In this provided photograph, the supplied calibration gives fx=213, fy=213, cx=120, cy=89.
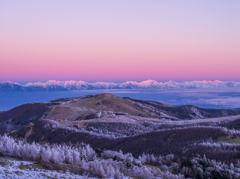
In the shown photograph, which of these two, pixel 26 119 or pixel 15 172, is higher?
pixel 15 172

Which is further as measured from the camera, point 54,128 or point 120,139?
point 54,128

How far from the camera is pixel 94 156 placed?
10766 mm

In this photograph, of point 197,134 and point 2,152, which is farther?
point 197,134

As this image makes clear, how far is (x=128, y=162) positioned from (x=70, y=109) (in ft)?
176

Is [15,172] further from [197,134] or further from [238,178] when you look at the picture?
[197,134]

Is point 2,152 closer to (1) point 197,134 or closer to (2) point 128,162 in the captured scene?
(2) point 128,162

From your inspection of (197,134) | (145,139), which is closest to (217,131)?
(197,134)

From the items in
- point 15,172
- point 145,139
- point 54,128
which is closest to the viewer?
point 15,172

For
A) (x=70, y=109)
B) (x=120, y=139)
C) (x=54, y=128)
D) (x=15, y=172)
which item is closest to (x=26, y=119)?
(x=70, y=109)

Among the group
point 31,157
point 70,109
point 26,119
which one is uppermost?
point 31,157

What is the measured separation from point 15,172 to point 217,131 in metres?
15.6

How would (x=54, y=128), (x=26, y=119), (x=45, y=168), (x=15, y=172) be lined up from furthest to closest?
(x=26, y=119), (x=54, y=128), (x=45, y=168), (x=15, y=172)

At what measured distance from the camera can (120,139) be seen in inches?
794

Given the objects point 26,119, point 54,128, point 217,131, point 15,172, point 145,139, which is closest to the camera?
point 15,172
